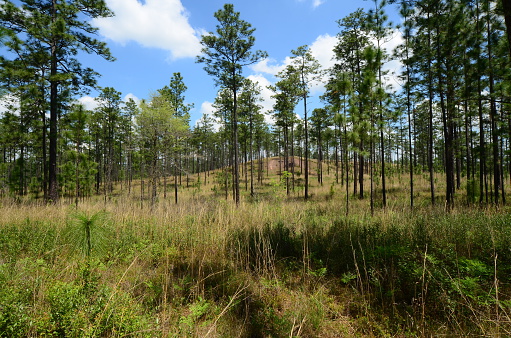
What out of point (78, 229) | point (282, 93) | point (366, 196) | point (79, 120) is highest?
point (282, 93)

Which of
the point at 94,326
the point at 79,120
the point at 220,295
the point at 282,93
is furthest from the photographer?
the point at 282,93

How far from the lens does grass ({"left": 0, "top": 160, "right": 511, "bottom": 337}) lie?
205 centimetres

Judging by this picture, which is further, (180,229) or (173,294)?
(180,229)

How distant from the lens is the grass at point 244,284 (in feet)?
6.72

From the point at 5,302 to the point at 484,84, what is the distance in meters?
15.0

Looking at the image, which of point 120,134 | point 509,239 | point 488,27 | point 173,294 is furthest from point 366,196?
point 120,134

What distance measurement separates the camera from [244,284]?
316 centimetres

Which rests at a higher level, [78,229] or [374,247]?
[78,229]

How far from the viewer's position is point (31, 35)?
9992mm

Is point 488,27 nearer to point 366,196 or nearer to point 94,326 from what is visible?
point 366,196

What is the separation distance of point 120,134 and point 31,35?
1950 cm

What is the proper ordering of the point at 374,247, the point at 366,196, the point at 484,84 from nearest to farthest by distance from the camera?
the point at 374,247 → the point at 484,84 → the point at 366,196

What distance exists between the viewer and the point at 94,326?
1.77 metres

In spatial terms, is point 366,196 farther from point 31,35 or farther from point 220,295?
point 31,35
